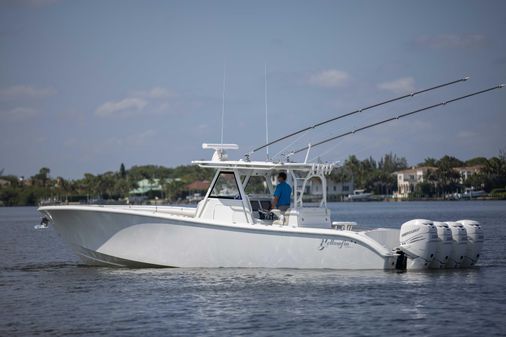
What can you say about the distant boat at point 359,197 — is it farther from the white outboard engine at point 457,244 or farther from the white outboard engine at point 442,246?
the white outboard engine at point 442,246

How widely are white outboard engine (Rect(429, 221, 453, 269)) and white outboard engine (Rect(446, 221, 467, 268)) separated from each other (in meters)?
0.12

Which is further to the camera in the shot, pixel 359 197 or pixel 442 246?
pixel 359 197

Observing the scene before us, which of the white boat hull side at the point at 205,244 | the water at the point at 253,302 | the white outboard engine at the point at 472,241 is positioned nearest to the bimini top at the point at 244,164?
the white boat hull side at the point at 205,244

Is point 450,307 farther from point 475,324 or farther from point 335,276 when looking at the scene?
point 335,276

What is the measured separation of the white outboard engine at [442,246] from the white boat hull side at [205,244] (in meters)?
1.01

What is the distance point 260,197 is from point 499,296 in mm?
6416

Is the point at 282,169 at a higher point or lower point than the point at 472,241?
higher

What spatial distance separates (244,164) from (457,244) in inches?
199

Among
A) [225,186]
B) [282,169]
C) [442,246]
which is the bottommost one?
[442,246]

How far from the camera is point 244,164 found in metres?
22.5

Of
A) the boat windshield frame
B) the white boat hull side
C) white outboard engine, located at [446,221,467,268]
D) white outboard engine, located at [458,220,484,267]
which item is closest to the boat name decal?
→ the white boat hull side

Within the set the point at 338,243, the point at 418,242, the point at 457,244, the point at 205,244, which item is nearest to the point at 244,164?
the point at 205,244

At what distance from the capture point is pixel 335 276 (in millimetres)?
20578

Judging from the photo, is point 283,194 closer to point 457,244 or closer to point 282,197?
point 282,197
